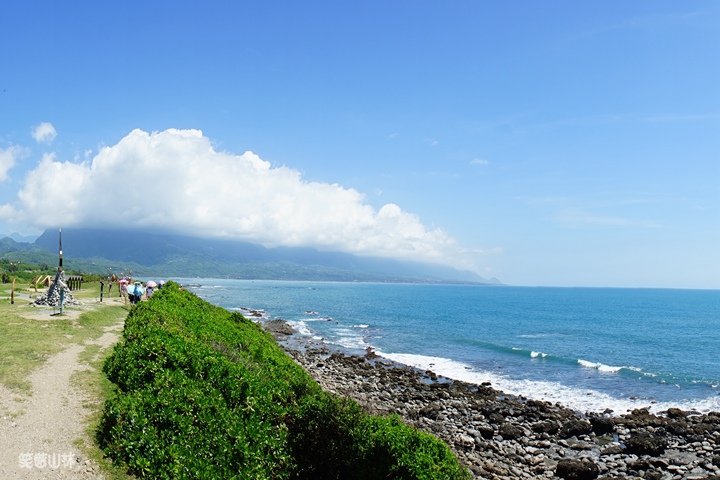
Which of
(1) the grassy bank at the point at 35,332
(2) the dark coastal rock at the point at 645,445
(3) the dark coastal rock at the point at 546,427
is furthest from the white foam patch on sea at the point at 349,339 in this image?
(2) the dark coastal rock at the point at 645,445

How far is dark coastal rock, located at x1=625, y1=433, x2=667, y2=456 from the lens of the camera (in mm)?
24688

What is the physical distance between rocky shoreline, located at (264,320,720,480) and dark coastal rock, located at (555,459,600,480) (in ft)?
0.14

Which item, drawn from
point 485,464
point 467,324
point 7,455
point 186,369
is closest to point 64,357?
point 186,369

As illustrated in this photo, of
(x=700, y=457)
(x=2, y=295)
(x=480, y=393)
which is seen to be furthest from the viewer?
(x=2, y=295)

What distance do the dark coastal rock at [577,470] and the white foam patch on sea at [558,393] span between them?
1097 centimetres

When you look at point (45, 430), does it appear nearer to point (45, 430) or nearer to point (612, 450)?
point (45, 430)

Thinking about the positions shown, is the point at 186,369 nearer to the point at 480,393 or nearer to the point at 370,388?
the point at 370,388

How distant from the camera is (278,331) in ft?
211

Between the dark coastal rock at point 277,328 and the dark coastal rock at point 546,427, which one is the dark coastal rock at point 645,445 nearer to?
the dark coastal rock at point 546,427

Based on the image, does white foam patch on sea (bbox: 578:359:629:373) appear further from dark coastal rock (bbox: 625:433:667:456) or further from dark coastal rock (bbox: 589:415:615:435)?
dark coastal rock (bbox: 625:433:667:456)

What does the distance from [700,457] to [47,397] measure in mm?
29039

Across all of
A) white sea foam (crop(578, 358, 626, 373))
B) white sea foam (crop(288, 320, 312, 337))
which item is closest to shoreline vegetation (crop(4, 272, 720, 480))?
white sea foam (crop(578, 358, 626, 373))

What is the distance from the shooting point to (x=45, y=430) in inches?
548

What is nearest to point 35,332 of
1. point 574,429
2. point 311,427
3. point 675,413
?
point 311,427
